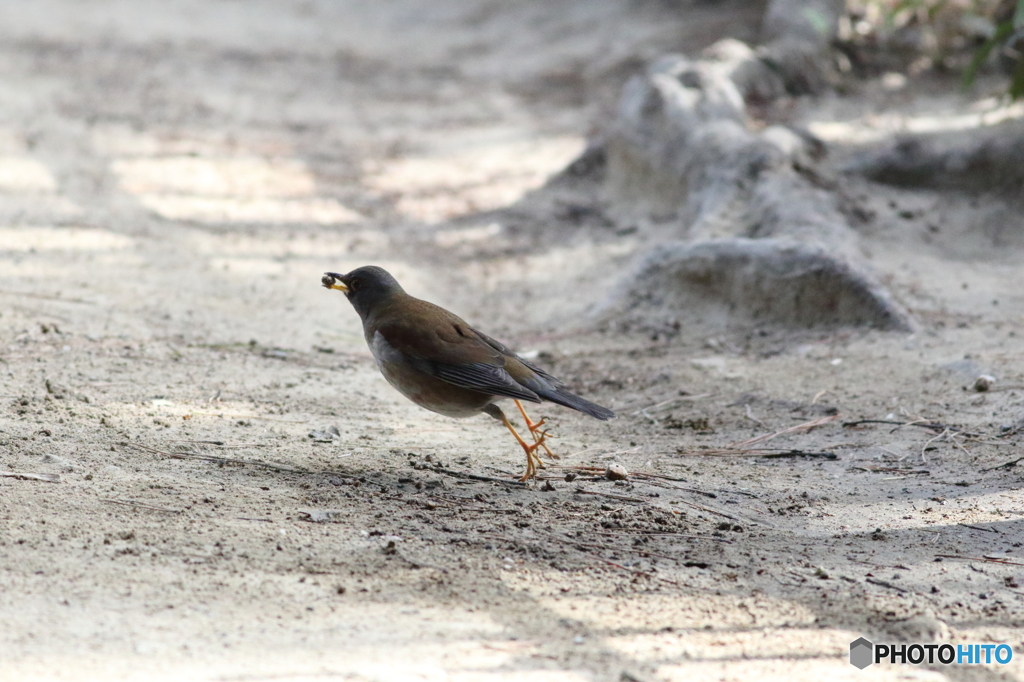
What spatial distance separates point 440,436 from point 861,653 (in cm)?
229

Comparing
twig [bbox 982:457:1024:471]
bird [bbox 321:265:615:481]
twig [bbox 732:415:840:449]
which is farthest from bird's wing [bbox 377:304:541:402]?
twig [bbox 982:457:1024:471]

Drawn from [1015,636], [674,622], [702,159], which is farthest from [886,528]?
[702,159]

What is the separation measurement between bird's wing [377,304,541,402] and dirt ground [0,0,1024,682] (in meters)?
0.38

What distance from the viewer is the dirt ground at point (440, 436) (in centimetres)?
274

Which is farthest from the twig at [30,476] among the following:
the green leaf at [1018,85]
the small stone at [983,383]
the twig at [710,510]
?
the green leaf at [1018,85]

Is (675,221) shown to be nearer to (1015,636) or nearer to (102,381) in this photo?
(102,381)

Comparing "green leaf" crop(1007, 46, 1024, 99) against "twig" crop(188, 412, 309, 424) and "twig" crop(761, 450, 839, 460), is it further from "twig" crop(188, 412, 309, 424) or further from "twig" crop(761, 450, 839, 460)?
"twig" crop(188, 412, 309, 424)

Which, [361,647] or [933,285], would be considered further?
[933,285]

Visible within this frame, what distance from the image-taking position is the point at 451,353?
4.01 m

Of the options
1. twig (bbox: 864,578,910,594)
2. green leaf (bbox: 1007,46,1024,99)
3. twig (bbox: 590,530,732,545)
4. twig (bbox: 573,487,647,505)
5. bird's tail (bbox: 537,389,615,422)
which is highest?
green leaf (bbox: 1007,46,1024,99)

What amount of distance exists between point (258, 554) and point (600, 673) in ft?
3.65

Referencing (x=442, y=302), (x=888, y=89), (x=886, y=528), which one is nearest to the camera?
(x=886, y=528)

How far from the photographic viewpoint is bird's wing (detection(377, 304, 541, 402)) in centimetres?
392

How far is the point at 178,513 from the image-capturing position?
10.8 feet
